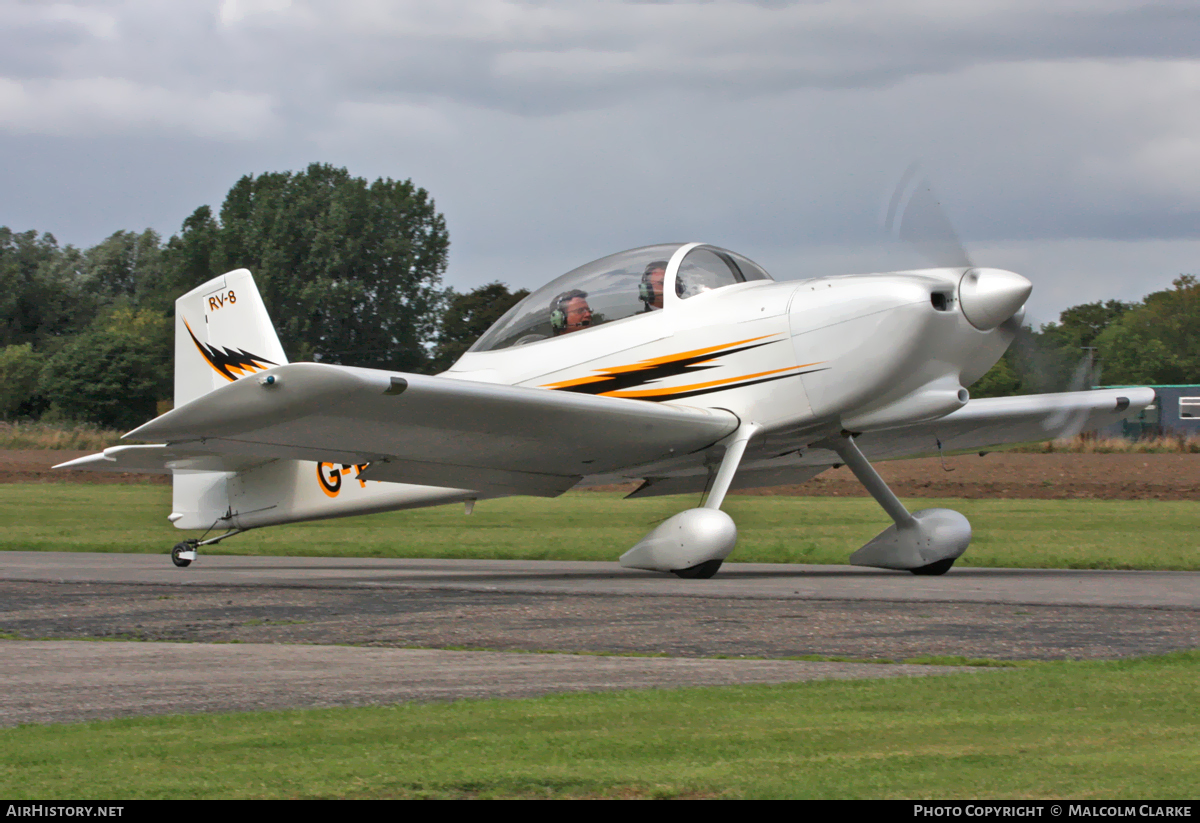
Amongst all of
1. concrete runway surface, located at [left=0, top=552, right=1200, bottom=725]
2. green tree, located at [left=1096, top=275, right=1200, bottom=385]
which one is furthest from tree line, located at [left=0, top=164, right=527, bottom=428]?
concrete runway surface, located at [left=0, top=552, right=1200, bottom=725]

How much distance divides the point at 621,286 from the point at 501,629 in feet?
16.2

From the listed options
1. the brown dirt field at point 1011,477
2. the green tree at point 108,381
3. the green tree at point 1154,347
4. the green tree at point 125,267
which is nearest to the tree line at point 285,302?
the green tree at point 108,381

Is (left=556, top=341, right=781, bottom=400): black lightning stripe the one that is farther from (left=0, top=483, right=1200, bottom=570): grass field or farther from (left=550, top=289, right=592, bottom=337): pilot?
(left=0, top=483, right=1200, bottom=570): grass field

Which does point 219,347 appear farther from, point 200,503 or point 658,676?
point 658,676

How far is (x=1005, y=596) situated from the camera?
892 centimetres

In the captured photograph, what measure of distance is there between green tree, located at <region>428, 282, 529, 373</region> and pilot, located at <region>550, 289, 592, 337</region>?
39352 mm

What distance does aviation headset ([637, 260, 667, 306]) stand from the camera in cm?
1130

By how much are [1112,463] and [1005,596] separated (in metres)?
26.2

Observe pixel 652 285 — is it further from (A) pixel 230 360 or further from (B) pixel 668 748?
(B) pixel 668 748

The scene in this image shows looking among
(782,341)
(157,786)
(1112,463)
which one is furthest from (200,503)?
(1112,463)

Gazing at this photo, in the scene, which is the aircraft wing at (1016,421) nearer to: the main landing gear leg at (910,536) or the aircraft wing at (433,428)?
the main landing gear leg at (910,536)

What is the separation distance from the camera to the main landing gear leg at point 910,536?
451 inches

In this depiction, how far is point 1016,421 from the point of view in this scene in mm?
13008

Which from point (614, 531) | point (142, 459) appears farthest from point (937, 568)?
point (614, 531)
